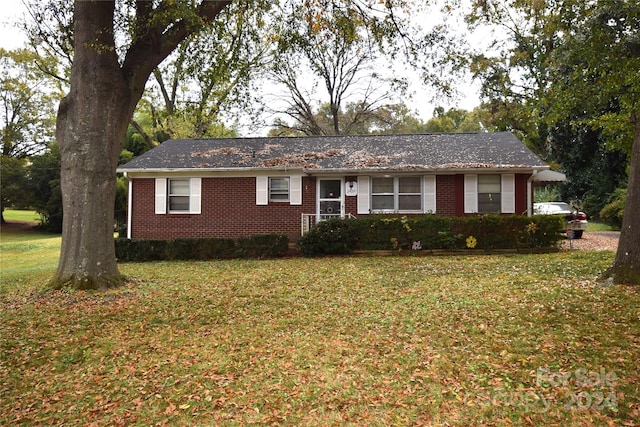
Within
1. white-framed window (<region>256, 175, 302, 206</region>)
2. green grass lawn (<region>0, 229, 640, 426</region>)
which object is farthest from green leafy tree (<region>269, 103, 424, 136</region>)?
green grass lawn (<region>0, 229, 640, 426</region>)

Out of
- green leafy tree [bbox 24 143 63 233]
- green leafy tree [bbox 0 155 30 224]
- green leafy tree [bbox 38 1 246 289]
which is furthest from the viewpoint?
green leafy tree [bbox 24 143 63 233]

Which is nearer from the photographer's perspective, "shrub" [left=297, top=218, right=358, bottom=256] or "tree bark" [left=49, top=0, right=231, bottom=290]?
"tree bark" [left=49, top=0, right=231, bottom=290]

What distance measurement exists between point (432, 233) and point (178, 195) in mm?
9467

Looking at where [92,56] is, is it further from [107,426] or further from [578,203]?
[578,203]

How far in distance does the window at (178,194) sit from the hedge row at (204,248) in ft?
8.30

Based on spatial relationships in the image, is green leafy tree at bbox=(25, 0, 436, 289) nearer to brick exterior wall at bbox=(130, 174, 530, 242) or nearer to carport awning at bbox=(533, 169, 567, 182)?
brick exterior wall at bbox=(130, 174, 530, 242)

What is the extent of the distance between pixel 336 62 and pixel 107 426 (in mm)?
26824

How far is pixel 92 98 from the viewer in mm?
7984

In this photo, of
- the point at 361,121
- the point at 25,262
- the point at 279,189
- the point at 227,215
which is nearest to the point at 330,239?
the point at 279,189

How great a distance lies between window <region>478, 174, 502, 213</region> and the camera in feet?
46.7

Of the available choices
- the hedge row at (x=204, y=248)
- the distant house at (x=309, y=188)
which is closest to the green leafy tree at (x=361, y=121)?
the distant house at (x=309, y=188)

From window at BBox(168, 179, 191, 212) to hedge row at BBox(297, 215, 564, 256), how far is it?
17.7ft

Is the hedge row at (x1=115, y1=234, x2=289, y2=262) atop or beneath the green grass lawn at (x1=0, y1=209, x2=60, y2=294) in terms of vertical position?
atop

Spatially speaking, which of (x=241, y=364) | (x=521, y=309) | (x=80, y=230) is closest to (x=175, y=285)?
(x=80, y=230)
